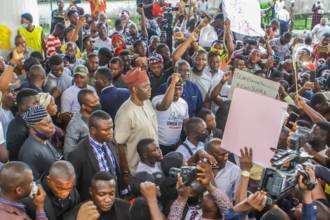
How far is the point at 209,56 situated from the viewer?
6.91 m

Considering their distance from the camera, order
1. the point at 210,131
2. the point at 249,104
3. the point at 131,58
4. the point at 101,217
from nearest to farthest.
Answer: the point at 101,217 < the point at 249,104 < the point at 210,131 < the point at 131,58

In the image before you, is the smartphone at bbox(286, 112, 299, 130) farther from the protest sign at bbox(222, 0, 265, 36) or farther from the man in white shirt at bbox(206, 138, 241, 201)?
the man in white shirt at bbox(206, 138, 241, 201)

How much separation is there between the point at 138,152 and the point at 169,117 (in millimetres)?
882

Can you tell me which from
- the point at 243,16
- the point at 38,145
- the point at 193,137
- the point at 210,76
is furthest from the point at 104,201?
the point at 243,16

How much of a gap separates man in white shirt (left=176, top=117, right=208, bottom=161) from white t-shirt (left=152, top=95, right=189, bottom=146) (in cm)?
49

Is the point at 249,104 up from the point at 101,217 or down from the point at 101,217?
up

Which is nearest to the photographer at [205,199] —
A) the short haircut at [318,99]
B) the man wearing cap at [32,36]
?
the short haircut at [318,99]

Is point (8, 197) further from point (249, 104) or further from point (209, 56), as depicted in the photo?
point (209, 56)

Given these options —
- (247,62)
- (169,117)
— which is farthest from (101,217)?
(247,62)

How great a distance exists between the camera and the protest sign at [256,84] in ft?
13.3

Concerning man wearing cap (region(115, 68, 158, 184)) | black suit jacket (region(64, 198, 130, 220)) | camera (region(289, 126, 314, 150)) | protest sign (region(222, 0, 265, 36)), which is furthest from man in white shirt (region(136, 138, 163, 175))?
protest sign (region(222, 0, 265, 36))

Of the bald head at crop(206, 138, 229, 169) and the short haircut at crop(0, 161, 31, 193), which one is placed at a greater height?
the short haircut at crop(0, 161, 31, 193)

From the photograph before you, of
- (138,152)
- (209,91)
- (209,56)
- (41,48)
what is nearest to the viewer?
(138,152)

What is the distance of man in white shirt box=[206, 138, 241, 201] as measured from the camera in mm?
4199
